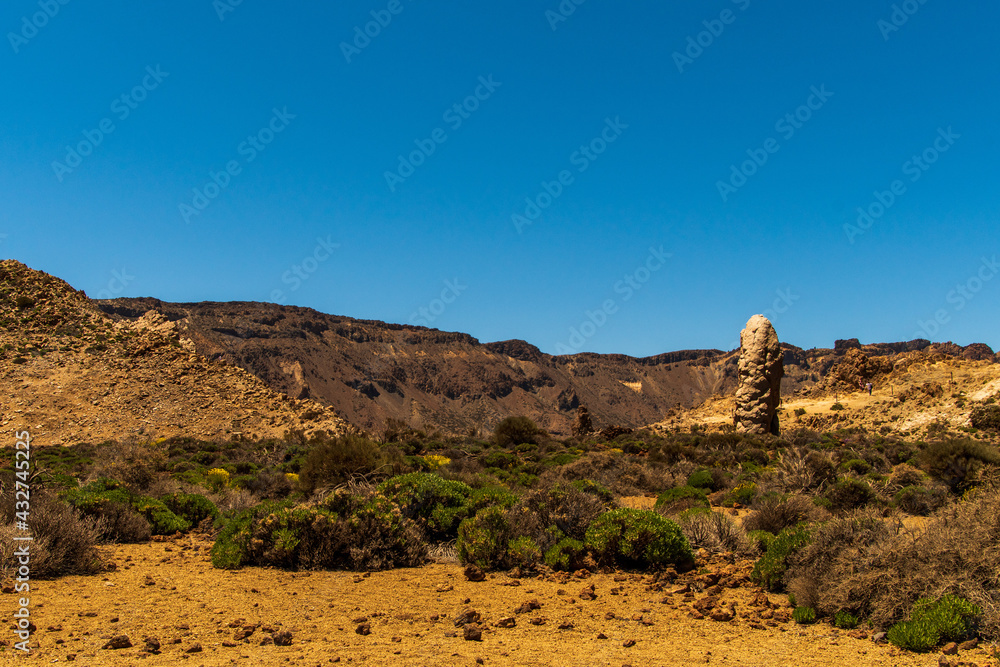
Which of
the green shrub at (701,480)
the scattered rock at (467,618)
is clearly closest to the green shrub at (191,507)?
the scattered rock at (467,618)

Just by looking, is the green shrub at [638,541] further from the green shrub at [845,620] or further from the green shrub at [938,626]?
the green shrub at [938,626]

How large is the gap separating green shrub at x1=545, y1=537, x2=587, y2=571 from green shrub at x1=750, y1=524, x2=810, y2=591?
2072mm

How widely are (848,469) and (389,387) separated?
256 feet

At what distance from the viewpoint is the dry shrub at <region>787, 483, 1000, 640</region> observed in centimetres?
534

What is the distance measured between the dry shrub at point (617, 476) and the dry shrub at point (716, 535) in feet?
15.4

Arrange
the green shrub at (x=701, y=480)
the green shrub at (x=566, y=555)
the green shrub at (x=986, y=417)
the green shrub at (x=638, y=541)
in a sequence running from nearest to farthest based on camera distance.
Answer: the green shrub at (x=638, y=541)
the green shrub at (x=566, y=555)
the green shrub at (x=701, y=480)
the green shrub at (x=986, y=417)

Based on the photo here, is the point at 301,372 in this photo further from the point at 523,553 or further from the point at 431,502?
the point at 523,553

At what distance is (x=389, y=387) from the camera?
8900cm

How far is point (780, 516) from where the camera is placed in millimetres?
9172

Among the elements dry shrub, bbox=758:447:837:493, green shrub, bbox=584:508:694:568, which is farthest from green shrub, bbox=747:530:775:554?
dry shrub, bbox=758:447:837:493

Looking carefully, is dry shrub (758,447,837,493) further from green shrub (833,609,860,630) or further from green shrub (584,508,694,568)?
green shrub (833,609,860,630)

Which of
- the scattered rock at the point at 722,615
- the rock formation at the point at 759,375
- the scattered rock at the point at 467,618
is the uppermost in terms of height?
the rock formation at the point at 759,375

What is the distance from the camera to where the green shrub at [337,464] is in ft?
39.3

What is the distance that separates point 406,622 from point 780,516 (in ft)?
19.8
